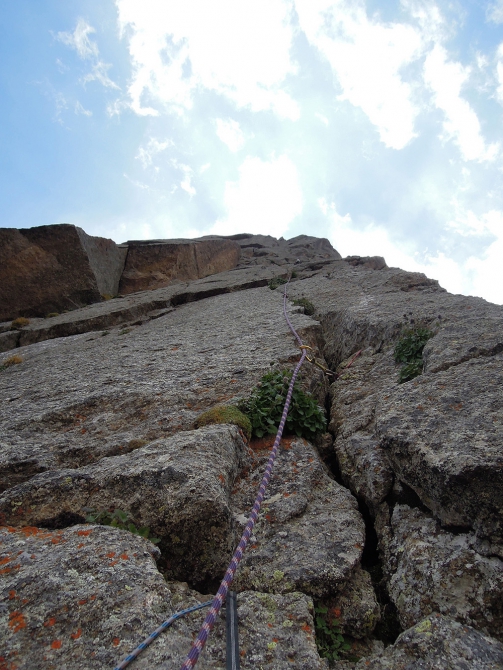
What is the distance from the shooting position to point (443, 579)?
3670mm

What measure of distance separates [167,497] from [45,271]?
19.8 m

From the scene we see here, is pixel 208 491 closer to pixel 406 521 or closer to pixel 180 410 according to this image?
pixel 406 521

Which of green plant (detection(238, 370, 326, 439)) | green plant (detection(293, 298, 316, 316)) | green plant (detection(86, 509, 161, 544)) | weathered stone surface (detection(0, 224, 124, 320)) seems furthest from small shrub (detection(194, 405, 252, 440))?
weathered stone surface (detection(0, 224, 124, 320))

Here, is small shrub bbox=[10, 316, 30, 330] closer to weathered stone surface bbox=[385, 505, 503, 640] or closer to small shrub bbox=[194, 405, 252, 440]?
small shrub bbox=[194, 405, 252, 440]

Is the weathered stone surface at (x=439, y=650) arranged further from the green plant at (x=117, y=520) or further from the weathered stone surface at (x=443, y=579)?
the green plant at (x=117, y=520)

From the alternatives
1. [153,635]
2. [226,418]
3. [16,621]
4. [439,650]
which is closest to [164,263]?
[226,418]

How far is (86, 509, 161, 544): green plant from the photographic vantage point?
4.37 metres

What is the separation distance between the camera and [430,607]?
3592mm

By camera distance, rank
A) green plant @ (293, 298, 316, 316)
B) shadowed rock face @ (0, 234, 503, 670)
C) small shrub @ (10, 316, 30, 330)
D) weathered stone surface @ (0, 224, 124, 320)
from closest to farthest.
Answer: shadowed rock face @ (0, 234, 503, 670) < green plant @ (293, 298, 316, 316) < small shrub @ (10, 316, 30, 330) < weathered stone surface @ (0, 224, 124, 320)

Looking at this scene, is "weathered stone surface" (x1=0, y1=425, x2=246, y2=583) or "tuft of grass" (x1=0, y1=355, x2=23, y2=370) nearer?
"weathered stone surface" (x1=0, y1=425, x2=246, y2=583)

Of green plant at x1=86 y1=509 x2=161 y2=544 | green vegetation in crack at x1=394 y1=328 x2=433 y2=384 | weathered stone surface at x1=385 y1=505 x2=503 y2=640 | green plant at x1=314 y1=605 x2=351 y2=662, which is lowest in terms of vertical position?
green plant at x1=314 y1=605 x2=351 y2=662

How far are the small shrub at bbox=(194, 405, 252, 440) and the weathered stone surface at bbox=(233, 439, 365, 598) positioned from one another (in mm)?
535

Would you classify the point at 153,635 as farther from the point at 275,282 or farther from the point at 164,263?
Answer: the point at 164,263

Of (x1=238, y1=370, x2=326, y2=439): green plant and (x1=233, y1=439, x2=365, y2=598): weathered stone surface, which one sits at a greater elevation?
(x1=238, y1=370, x2=326, y2=439): green plant
